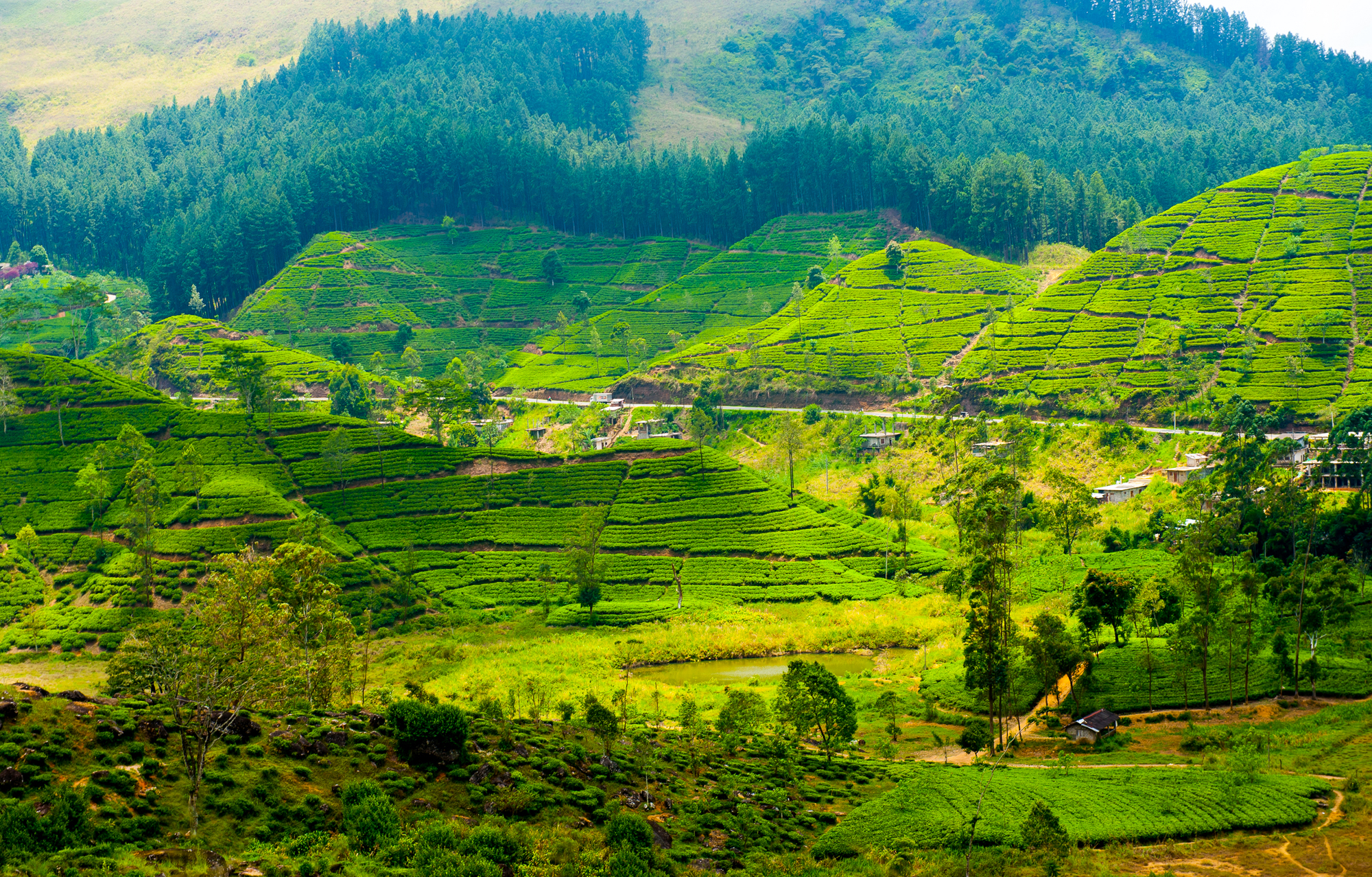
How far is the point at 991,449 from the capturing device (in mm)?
100688

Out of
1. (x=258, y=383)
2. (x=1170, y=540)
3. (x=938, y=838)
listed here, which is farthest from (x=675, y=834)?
(x=258, y=383)

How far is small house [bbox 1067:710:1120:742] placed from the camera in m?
50.2

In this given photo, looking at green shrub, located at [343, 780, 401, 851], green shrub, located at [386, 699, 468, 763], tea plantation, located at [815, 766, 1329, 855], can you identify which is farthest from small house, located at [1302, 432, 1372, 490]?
green shrub, located at [343, 780, 401, 851]

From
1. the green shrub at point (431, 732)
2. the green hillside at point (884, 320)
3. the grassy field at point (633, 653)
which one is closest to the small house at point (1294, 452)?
the grassy field at point (633, 653)

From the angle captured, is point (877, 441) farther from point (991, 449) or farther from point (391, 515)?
point (391, 515)

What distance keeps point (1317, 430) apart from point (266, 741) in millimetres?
92163

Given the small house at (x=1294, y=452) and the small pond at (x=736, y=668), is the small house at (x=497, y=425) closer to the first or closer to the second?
the small pond at (x=736, y=668)

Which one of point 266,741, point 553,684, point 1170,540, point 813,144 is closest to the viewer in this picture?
point 266,741

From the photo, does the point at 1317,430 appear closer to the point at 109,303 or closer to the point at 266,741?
the point at 266,741

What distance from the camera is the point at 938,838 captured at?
121ft

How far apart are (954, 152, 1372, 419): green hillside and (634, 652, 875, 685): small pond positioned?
4947cm

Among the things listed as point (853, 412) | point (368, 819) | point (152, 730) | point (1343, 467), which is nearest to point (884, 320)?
point (853, 412)

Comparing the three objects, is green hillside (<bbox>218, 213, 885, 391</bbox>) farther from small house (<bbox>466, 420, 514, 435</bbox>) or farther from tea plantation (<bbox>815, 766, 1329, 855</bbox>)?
tea plantation (<bbox>815, 766, 1329, 855</bbox>)

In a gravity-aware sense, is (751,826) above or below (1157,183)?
below
